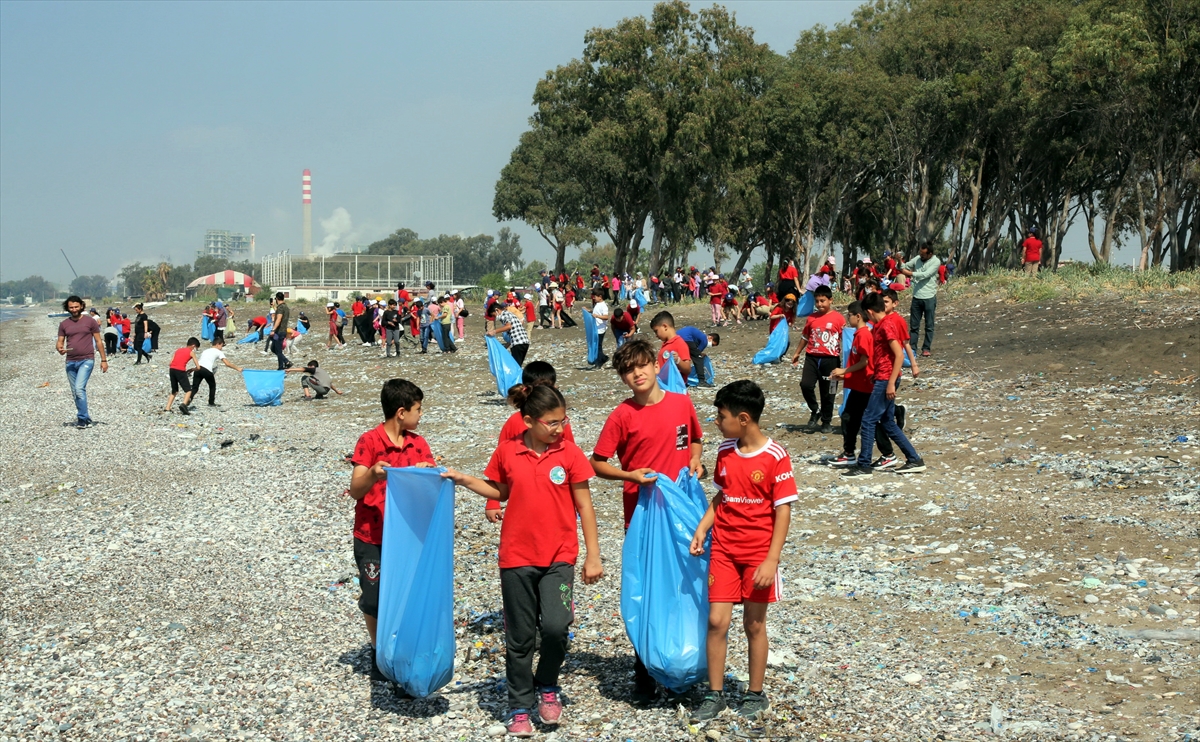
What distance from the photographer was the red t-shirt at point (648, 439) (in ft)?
16.1

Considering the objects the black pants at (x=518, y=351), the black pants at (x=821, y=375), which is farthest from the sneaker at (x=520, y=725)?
the black pants at (x=518, y=351)

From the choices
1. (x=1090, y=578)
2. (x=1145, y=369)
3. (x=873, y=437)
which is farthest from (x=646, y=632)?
(x=1145, y=369)

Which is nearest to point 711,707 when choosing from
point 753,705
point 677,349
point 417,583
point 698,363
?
point 753,705

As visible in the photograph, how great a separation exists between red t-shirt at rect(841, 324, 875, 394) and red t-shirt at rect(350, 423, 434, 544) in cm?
567

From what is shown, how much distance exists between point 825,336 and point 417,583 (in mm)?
7758

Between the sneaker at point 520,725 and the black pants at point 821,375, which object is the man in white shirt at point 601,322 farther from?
the sneaker at point 520,725

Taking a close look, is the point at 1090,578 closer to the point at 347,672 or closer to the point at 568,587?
the point at 568,587

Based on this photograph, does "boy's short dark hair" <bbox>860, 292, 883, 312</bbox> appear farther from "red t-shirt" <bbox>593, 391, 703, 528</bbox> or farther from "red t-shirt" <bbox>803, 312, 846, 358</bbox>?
"red t-shirt" <bbox>593, 391, 703, 528</bbox>

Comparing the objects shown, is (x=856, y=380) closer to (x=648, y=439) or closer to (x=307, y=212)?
(x=648, y=439)

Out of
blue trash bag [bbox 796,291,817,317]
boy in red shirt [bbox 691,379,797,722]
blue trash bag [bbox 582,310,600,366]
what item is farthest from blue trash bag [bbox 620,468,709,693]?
blue trash bag [bbox 796,291,817,317]

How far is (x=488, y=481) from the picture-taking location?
185 inches

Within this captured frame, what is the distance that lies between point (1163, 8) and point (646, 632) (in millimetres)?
25462

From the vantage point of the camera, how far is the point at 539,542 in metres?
4.46

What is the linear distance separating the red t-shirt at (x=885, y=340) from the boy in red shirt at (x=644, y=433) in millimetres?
4782
